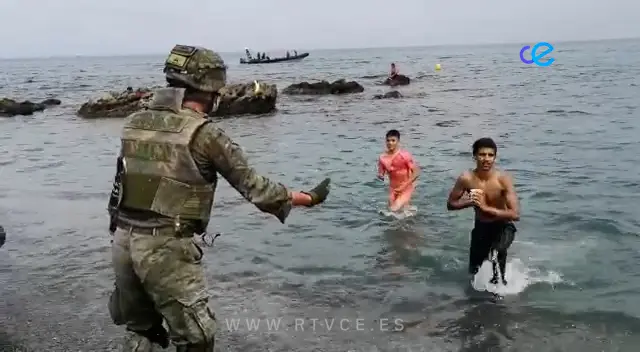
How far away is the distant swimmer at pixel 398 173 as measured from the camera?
35.0ft

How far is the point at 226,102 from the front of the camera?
27641 millimetres

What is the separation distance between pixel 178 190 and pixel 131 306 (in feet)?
2.77

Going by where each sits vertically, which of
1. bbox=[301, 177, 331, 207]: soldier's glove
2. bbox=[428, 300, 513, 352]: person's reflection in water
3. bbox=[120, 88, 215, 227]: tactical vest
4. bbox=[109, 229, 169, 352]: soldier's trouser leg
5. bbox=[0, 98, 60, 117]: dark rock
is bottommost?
bbox=[0, 98, 60, 117]: dark rock

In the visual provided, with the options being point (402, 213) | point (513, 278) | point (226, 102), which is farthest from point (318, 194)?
point (226, 102)

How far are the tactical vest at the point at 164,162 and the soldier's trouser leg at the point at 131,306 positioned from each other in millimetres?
276

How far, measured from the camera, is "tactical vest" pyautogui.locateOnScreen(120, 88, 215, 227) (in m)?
3.60

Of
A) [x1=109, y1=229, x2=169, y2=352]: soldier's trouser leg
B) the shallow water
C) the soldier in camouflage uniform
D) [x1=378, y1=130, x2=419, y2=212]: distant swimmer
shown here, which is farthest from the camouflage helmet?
[x1=378, y1=130, x2=419, y2=212]: distant swimmer

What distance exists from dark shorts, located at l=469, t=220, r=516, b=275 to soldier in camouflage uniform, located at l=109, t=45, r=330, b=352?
3500 mm

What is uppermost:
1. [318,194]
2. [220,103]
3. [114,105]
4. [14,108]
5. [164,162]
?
[164,162]

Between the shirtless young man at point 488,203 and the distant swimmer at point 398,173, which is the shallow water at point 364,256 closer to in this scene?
the distant swimmer at point 398,173

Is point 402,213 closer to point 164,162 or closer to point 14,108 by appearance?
point 164,162

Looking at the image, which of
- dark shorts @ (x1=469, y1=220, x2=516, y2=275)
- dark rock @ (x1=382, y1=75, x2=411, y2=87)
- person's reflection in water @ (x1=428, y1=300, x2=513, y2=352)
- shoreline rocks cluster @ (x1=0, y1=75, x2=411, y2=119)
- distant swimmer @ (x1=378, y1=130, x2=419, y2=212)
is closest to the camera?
person's reflection in water @ (x1=428, y1=300, x2=513, y2=352)

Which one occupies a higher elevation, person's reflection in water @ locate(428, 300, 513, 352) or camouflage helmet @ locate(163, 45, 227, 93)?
camouflage helmet @ locate(163, 45, 227, 93)

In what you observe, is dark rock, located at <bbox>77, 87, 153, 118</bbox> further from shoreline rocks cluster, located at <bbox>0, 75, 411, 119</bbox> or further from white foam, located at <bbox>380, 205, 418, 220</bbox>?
white foam, located at <bbox>380, 205, 418, 220</bbox>
